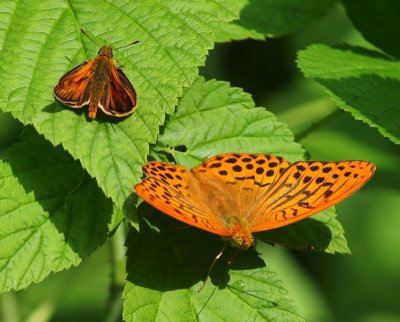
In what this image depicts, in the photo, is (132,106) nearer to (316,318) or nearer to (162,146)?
(162,146)

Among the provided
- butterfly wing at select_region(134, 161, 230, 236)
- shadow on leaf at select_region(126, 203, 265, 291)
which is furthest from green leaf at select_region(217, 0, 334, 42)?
shadow on leaf at select_region(126, 203, 265, 291)

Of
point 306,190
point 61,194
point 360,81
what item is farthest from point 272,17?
point 61,194

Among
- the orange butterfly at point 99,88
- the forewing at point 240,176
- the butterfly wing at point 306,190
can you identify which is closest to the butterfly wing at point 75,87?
the orange butterfly at point 99,88

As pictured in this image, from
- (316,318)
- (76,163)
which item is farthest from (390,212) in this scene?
(76,163)

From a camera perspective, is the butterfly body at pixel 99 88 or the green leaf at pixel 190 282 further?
the green leaf at pixel 190 282

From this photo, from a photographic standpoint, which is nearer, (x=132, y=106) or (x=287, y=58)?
(x=132, y=106)

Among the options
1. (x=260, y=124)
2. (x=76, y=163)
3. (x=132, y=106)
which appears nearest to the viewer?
(x=132, y=106)

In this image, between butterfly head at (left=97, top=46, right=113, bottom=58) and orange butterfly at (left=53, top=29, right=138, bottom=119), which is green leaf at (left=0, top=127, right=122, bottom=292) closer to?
orange butterfly at (left=53, top=29, right=138, bottom=119)

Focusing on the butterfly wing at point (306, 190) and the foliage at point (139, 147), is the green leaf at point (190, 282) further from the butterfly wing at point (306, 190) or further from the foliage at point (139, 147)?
the butterfly wing at point (306, 190)
